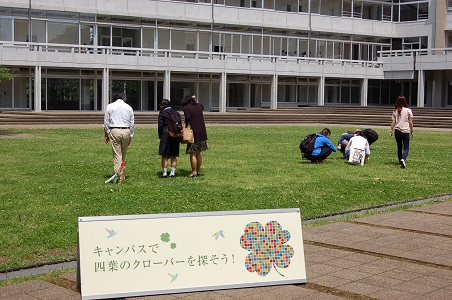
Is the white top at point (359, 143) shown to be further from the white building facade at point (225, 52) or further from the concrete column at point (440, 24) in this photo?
the concrete column at point (440, 24)

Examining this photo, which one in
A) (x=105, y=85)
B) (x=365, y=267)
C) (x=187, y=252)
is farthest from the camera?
(x=105, y=85)

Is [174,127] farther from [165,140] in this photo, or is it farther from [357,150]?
[357,150]

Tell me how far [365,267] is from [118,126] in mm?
7757

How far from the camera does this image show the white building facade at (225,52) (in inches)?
1869

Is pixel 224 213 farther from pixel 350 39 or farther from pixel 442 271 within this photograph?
pixel 350 39

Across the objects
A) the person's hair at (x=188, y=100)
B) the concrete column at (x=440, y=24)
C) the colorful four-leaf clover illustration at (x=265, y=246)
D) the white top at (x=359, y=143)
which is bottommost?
the colorful four-leaf clover illustration at (x=265, y=246)

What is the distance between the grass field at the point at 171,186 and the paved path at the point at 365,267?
1296 millimetres

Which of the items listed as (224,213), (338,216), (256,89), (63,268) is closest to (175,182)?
(338,216)

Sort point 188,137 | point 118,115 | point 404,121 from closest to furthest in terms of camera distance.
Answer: point 118,115 → point 188,137 → point 404,121

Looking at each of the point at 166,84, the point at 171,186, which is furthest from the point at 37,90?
the point at 171,186

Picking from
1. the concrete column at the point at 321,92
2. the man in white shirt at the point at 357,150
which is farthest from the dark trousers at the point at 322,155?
the concrete column at the point at 321,92

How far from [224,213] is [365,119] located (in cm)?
4053

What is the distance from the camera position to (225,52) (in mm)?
56344

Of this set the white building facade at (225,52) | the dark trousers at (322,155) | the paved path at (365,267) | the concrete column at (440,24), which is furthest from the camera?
the concrete column at (440,24)
